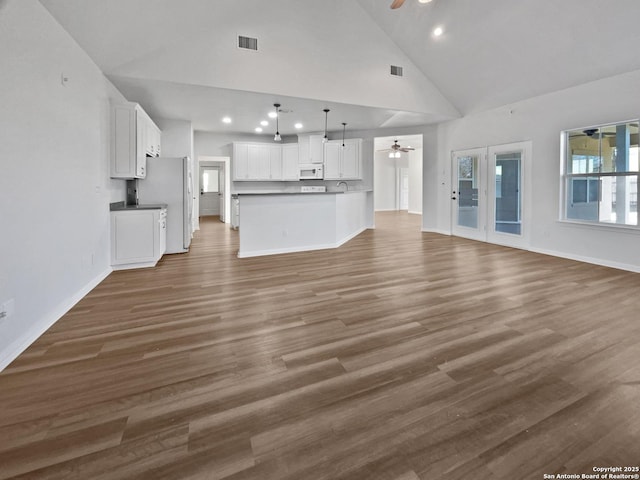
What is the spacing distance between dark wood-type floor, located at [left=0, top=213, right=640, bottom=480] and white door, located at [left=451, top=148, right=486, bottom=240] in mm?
3695

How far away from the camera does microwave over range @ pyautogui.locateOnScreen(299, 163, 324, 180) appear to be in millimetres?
9055

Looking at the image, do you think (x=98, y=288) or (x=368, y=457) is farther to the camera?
(x=98, y=288)

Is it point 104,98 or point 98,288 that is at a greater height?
point 104,98

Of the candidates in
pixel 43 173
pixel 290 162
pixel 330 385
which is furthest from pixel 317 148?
pixel 330 385

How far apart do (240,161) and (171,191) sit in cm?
356

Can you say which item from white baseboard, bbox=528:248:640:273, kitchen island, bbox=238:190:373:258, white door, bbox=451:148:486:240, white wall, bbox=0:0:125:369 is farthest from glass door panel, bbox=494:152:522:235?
white wall, bbox=0:0:125:369

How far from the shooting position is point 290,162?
935 centimetres

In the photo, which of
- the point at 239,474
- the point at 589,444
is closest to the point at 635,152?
the point at 589,444

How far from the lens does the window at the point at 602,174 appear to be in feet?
14.9

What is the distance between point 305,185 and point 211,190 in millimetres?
5694

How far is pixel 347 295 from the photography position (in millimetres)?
3496

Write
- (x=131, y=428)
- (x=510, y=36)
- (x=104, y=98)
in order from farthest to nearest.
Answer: (x=510, y=36) < (x=104, y=98) < (x=131, y=428)

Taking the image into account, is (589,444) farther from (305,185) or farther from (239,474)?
(305,185)

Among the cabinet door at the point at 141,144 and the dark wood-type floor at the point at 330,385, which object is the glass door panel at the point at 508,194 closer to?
the dark wood-type floor at the point at 330,385
